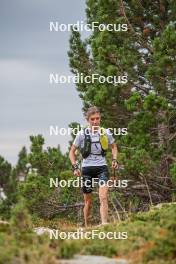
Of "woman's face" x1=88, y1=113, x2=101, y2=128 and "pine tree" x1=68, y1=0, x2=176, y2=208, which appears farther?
"pine tree" x1=68, y1=0, x2=176, y2=208

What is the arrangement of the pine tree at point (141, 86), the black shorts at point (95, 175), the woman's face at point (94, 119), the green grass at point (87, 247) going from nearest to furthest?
1. the green grass at point (87, 247)
2. the woman's face at point (94, 119)
3. the black shorts at point (95, 175)
4. the pine tree at point (141, 86)

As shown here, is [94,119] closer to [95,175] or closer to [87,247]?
[95,175]

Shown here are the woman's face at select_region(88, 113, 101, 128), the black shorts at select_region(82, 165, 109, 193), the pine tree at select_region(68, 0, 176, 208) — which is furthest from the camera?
the pine tree at select_region(68, 0, 176, 208)

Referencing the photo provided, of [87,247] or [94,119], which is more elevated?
[94,119]

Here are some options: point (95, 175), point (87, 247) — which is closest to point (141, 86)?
point (95, 175)

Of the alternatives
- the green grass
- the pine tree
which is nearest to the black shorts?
the green grass

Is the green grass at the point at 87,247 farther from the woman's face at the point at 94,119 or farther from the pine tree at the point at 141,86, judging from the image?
the pine tree at the point at 141,86

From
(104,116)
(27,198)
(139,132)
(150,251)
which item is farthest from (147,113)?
(150,251)

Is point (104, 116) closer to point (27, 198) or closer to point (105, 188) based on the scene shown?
point (27, 198)

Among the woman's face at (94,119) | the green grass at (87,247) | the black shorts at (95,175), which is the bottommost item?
the green grass at (87,247)

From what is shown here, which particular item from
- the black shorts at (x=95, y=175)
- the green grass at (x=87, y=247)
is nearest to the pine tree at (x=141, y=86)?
the black shorts at (x=95, y=175)

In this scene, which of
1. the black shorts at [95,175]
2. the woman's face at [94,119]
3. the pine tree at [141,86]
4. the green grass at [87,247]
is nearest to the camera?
the green grass at [87,247]

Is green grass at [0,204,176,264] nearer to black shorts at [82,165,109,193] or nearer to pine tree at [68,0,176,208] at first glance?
black shorts at [82,165,109,193]

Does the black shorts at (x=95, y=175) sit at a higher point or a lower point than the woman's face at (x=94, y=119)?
lower
